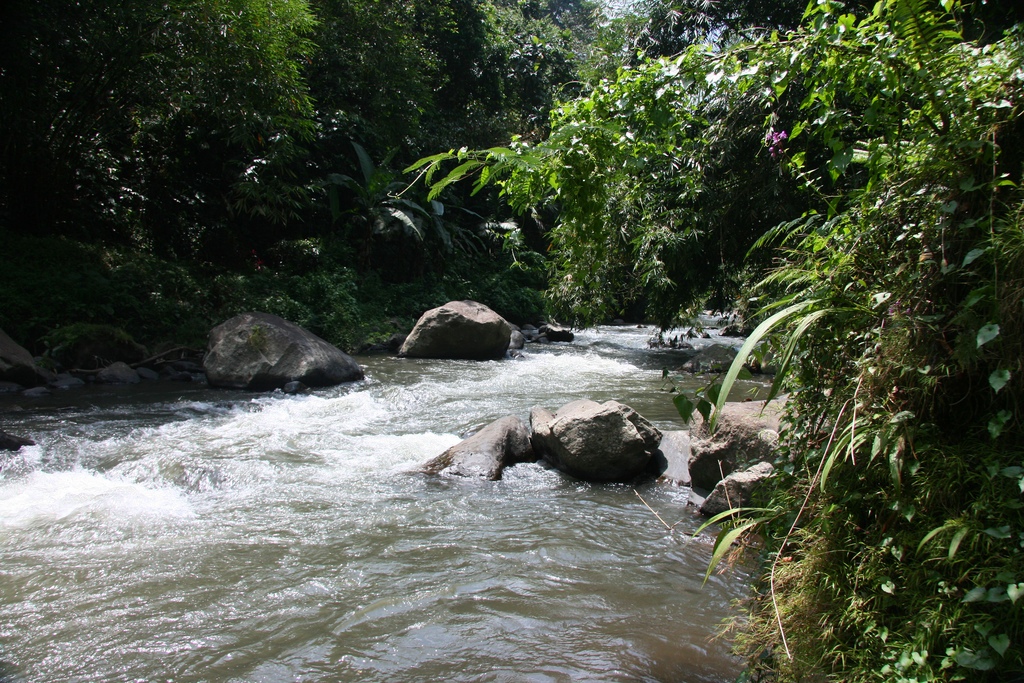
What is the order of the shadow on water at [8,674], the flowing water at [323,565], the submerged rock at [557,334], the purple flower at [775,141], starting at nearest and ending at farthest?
the shadow on water at [8,674] < the flowing water at [323,565] < the purple flower at [775,141] < the submerged rock at [557,334]

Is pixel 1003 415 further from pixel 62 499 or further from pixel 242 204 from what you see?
pixel 242 204

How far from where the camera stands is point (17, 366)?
851 centimetres

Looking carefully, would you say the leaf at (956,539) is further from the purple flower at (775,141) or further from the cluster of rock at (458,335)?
the cluster of rock at (458,335)

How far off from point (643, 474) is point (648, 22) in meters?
9.43

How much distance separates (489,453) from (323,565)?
2.18m

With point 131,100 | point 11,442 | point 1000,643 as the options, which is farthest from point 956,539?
point 131,100

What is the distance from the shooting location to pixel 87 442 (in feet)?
21.2

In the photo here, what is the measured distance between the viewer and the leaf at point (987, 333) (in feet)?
5.69

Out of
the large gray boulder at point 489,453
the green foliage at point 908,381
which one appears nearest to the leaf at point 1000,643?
the green foliage at point 908,381

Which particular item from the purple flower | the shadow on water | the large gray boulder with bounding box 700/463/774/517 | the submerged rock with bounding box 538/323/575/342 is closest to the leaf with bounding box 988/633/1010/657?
the purple flower

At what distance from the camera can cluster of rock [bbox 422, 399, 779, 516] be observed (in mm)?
5184

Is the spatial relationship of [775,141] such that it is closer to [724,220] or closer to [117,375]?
[724,220]

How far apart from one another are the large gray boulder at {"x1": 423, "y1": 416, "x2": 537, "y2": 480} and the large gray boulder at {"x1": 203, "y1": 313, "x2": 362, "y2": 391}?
4224 mm

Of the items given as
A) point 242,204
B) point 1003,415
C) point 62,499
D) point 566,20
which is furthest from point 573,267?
point 566,20
